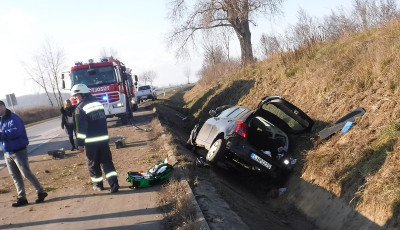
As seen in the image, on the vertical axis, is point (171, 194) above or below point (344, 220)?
above

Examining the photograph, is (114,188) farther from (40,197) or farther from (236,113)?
(236,113)

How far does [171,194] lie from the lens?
6488 millimetres

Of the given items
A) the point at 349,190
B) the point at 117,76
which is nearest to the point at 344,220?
the point at 349,190

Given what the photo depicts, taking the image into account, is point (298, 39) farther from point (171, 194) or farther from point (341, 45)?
point (171, 194)

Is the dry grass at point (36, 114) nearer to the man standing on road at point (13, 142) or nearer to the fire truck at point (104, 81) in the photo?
the fire truck at point (104, 81)

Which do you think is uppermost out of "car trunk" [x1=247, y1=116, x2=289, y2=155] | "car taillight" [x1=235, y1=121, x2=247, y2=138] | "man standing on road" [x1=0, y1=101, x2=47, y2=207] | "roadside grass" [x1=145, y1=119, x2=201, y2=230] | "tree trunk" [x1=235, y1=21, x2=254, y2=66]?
"tree trunk" [x1=235, y1=21, x2=254, y2=66]

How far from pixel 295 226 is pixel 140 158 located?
16.4 ft

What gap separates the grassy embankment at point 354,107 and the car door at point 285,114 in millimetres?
360

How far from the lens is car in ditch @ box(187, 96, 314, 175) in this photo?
772cm

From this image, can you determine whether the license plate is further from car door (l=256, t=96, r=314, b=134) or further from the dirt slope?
the dirt slope

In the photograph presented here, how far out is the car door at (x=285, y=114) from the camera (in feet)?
27.5

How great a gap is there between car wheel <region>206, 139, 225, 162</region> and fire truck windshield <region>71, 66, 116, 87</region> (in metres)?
10.2

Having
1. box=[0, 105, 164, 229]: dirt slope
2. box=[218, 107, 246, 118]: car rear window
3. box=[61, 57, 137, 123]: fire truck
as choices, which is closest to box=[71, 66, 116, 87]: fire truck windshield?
box=[61, 57, 137, 123]: fire truck

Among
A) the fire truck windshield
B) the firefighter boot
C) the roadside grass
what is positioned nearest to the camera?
the roadside grass
